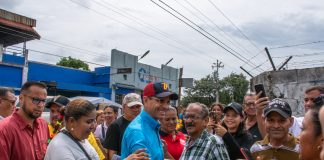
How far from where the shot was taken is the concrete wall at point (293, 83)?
1897cm

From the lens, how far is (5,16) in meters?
21.5

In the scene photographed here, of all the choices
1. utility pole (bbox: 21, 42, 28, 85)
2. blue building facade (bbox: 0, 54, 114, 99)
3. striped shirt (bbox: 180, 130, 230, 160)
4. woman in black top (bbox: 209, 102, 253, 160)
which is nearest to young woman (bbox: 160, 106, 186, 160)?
woman in black top (bbox: 209, 102, 253, 160)

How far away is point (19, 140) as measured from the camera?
3.47 meters

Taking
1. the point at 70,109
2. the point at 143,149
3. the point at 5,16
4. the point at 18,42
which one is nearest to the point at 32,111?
the point at 70,109

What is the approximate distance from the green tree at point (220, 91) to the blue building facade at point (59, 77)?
2566 centimetres

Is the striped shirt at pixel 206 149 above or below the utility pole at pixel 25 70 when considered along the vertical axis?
below

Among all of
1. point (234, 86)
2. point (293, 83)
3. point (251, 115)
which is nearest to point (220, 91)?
point (234, 86)

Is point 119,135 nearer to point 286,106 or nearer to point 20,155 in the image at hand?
point 20,155

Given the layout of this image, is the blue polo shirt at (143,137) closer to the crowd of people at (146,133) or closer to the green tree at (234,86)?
the crowd of people at (146,133)

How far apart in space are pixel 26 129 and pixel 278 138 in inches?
102

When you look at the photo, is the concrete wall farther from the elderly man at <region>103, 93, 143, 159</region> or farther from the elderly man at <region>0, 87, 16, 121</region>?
the elderly man at <region>0, 87, 16, 121</region>

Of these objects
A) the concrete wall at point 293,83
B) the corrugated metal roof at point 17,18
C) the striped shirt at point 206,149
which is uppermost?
the corrugated metal roof at point 17,18

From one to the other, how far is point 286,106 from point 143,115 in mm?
1435

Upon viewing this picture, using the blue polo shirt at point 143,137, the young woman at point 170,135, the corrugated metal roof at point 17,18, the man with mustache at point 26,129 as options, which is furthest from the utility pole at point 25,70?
the blue polo shirt at point 143,137
